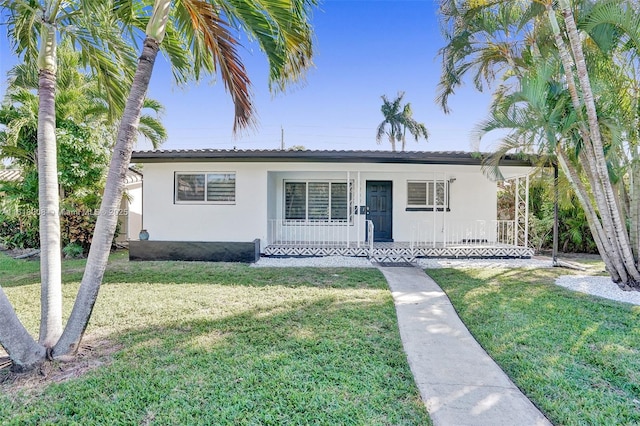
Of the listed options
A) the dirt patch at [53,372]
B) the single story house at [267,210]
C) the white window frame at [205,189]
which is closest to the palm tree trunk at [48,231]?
the dirt patch at [53,372]

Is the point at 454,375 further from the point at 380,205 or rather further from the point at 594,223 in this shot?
the point at 380,205

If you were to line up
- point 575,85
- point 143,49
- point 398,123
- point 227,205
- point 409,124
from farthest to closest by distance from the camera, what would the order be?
point 398,123, point 409,124, point 227,205, point 575,85, point 143,49

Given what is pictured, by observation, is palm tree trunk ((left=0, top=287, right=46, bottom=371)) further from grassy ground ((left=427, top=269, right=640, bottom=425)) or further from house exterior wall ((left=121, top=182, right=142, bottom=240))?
house exterior wall ((left=121, top=182, right=142, bottom=240))

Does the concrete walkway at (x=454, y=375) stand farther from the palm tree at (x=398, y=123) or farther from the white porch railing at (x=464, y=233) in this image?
the palm tree at (x=398, y=123)

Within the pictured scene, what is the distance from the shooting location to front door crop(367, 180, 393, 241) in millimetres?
11703

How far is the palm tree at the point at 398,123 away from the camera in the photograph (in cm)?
2881

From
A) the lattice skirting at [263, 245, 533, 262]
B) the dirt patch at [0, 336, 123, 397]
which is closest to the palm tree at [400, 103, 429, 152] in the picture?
the lattice skirting at [263, 245, 533, 262]

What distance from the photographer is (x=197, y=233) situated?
32.3 feet

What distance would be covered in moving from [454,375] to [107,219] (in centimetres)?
396

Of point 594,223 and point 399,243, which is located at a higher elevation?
point 594,223

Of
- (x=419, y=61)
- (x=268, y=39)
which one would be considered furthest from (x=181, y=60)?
(x=419, y=61)

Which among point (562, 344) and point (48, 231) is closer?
point (48, 231)

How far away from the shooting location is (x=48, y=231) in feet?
11.1

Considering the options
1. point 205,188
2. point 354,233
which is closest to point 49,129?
point 205,188
